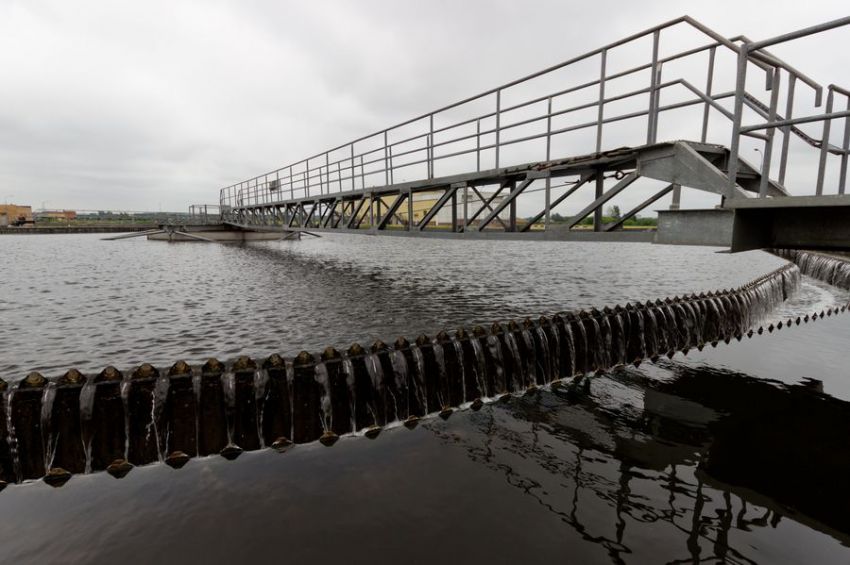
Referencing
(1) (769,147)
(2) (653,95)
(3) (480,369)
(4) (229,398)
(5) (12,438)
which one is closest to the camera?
(5) (12,438)

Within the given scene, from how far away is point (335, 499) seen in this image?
4512mm

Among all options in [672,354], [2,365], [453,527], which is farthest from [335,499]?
[672,354]

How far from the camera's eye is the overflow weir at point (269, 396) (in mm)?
4906

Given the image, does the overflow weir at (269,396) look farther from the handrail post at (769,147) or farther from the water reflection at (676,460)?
the handrail post at (769,147)

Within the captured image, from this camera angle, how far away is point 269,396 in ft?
18.3

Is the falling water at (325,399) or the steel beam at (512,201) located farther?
the steel beam at (512,201)

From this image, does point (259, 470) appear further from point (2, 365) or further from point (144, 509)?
point (2, 365)

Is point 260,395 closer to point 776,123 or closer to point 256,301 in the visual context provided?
point 776,123

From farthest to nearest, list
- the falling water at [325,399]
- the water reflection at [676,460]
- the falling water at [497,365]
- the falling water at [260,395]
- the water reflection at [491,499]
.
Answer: the falling water at [497,365] < the falling water at [325,399] < the falling water at [260,395] < the water reflection at [676,460] < the water reflection at [491,499]

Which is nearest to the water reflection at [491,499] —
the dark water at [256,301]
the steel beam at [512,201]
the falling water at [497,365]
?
the falling water at [497,365]

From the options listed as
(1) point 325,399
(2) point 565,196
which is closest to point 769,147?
(2) point 565,196

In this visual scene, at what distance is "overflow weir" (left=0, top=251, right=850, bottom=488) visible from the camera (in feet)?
16.1

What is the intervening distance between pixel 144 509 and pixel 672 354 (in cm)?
1016

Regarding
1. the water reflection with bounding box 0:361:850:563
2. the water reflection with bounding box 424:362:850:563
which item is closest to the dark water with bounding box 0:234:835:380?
the water reflection with bounding box 0:361:850:563
